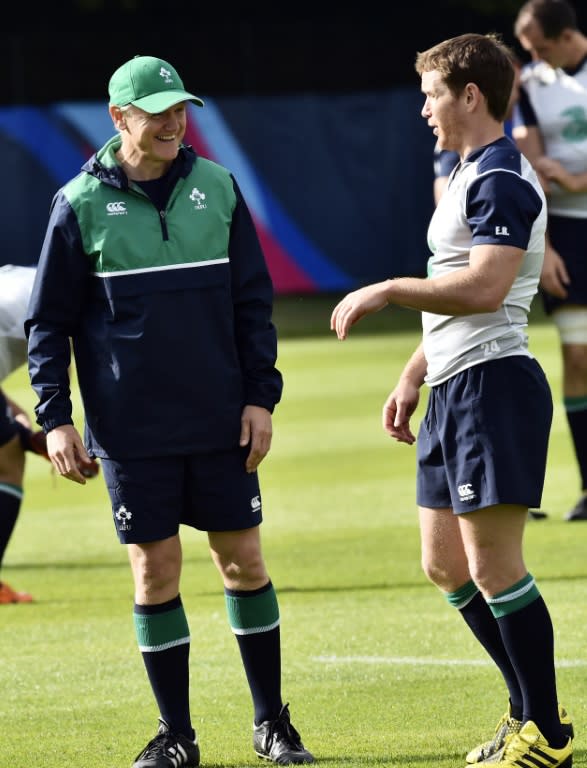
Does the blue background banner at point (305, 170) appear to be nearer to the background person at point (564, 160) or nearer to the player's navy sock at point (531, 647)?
the background person at point (564, 160)

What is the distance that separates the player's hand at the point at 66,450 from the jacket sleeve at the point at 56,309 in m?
0.03

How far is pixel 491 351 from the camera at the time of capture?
4.79 m

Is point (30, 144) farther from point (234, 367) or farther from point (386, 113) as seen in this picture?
point (234, 367)

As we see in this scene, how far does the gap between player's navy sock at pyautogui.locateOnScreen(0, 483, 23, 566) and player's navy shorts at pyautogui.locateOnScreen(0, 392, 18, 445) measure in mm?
229

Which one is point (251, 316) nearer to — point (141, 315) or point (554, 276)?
point (141, 315)

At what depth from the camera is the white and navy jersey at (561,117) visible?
9547 mm

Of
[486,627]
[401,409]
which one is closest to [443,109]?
[401,409]

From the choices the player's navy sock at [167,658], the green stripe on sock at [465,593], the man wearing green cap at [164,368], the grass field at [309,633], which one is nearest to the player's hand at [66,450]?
the man wearing green cap at [164,368]

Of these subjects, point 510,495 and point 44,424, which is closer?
point 510,495

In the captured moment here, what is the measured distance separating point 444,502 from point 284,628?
2362 millimetres

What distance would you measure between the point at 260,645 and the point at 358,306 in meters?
1.33

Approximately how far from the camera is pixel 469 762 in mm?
5055

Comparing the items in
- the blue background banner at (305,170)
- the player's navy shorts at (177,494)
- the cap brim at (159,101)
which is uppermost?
the cap brim at (159,101)

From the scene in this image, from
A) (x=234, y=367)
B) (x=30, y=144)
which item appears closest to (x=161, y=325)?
(x=234, y=367)
